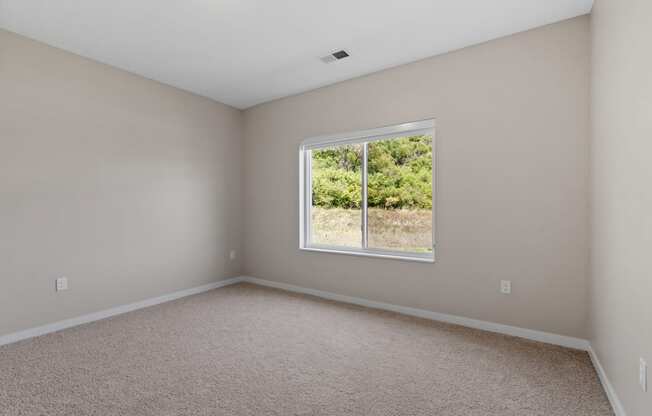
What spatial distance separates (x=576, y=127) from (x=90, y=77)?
4.34m

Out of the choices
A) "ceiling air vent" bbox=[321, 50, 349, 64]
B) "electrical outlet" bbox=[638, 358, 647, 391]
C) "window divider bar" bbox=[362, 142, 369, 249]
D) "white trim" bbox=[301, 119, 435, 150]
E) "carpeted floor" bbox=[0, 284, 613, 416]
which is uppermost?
"ceiling air vent" bbox=[321, 50, 349, 64]

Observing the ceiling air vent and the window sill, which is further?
the window sill

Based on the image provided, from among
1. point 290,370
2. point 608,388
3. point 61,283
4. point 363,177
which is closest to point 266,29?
point 363,177

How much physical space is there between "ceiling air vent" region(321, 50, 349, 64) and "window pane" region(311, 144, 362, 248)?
1.02 metres

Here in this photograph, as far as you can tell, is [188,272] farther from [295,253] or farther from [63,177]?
[63,177]

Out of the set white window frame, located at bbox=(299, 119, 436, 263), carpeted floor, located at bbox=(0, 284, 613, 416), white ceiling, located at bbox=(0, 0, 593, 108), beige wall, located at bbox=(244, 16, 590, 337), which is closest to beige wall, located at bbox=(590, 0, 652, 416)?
beige wall, located at bbox=(244, 16, 590, 337)

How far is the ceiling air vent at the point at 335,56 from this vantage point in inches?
122

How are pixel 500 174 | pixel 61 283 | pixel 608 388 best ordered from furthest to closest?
pixel 61 283 < pixel 500 174 < pixel 608 388

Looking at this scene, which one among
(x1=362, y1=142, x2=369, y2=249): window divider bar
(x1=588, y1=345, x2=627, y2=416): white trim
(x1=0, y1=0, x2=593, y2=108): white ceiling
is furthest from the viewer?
(x1=362, y1=142, x2=369, y2=249): window divider bar

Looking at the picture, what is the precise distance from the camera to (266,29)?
2695 millimetres

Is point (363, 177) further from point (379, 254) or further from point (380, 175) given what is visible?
point (379, 254)

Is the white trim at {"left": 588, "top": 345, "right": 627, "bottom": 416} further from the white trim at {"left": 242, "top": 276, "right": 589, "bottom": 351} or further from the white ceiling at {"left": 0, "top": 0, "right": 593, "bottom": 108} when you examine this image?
the white ceiling at {"left": 0, "top": 0, "right": 593, "bottom": 108}

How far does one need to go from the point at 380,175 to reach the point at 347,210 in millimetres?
605

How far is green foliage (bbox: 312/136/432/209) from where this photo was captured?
337cm
